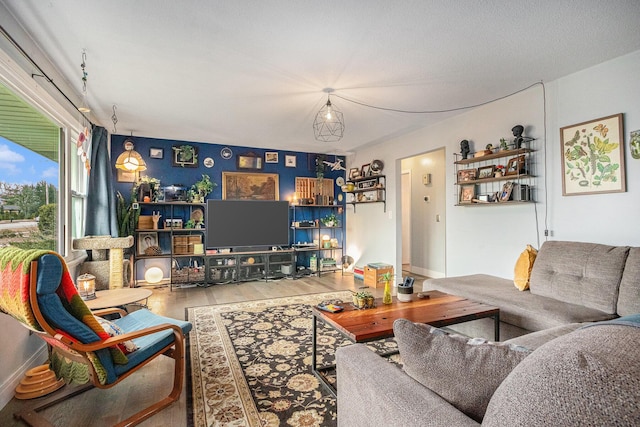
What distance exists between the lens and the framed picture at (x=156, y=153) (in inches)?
208

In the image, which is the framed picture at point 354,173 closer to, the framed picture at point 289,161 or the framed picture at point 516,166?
the framed picture at point 289,161

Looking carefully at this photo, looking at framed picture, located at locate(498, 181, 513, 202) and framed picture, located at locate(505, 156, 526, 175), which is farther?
framed picture, located at locate(498, 181, 513, 202)

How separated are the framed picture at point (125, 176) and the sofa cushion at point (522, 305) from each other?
15.7ft

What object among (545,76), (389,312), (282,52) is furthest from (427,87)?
(389,312)

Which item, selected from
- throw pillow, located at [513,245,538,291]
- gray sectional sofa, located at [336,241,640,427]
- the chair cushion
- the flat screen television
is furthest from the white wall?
the chair cushion

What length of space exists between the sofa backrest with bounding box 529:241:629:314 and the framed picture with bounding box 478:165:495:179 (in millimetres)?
1078

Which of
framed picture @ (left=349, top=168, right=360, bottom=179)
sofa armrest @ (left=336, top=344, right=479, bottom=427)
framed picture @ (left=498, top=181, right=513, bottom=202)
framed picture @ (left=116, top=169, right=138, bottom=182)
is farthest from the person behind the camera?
framed picture @ (left=349, top=168, right=360, bottom=179)

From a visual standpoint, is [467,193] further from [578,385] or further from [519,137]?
[578,385]

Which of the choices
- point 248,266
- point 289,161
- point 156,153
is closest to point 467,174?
point 289,161

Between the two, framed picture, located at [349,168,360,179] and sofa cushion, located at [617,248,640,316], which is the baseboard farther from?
framed picture, located at [349,168,360,179]

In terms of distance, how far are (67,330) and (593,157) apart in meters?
4.03

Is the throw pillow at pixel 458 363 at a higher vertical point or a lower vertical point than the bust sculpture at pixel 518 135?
lower

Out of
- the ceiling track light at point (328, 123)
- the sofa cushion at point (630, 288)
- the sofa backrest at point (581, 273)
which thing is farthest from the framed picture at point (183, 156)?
the sofa cushion at point (630, 288)

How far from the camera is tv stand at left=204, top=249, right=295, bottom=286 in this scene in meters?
5.27
